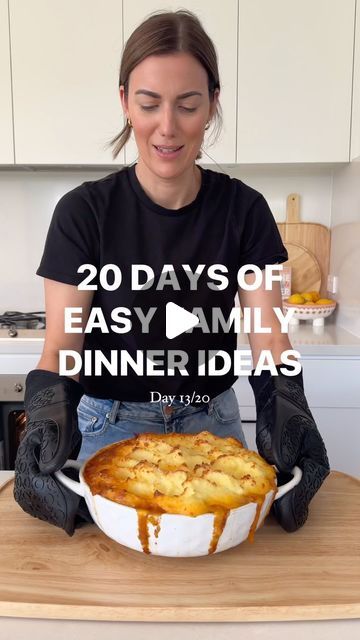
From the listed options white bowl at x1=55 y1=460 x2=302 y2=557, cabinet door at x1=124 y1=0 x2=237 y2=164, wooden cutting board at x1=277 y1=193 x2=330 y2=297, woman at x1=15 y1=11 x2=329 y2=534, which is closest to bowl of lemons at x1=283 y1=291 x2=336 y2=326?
wooden cutting board at x1=277 y1=193 x2=330 y2=297

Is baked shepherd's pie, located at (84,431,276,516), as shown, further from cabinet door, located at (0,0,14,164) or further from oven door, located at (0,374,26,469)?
cabinet door, located at (0,0,14,164)

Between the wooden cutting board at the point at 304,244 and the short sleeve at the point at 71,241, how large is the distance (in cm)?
133

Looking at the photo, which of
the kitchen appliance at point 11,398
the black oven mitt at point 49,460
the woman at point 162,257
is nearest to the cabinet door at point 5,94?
the kitchen appliance at point 11,398

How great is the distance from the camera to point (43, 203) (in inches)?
85.5

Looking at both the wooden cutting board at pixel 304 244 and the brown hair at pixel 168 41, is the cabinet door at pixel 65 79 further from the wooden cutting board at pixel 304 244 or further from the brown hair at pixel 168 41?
the brown hair at pixel 168 41

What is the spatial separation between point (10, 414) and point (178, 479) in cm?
127

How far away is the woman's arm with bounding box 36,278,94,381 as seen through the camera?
0.83 metres

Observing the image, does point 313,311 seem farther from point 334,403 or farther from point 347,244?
point 334,403

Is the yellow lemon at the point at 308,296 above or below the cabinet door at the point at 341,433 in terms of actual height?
above

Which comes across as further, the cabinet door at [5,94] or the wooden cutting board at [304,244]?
the wooden cutting board at [304,244]

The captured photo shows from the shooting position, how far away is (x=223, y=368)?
102 centimetres

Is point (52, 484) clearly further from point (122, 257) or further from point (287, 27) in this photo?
point (287, 27)

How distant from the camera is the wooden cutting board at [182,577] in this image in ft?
1.74

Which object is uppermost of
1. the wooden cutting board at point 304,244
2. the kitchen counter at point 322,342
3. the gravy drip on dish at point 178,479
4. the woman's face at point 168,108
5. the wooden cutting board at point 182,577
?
the woman's face at point 168,108
